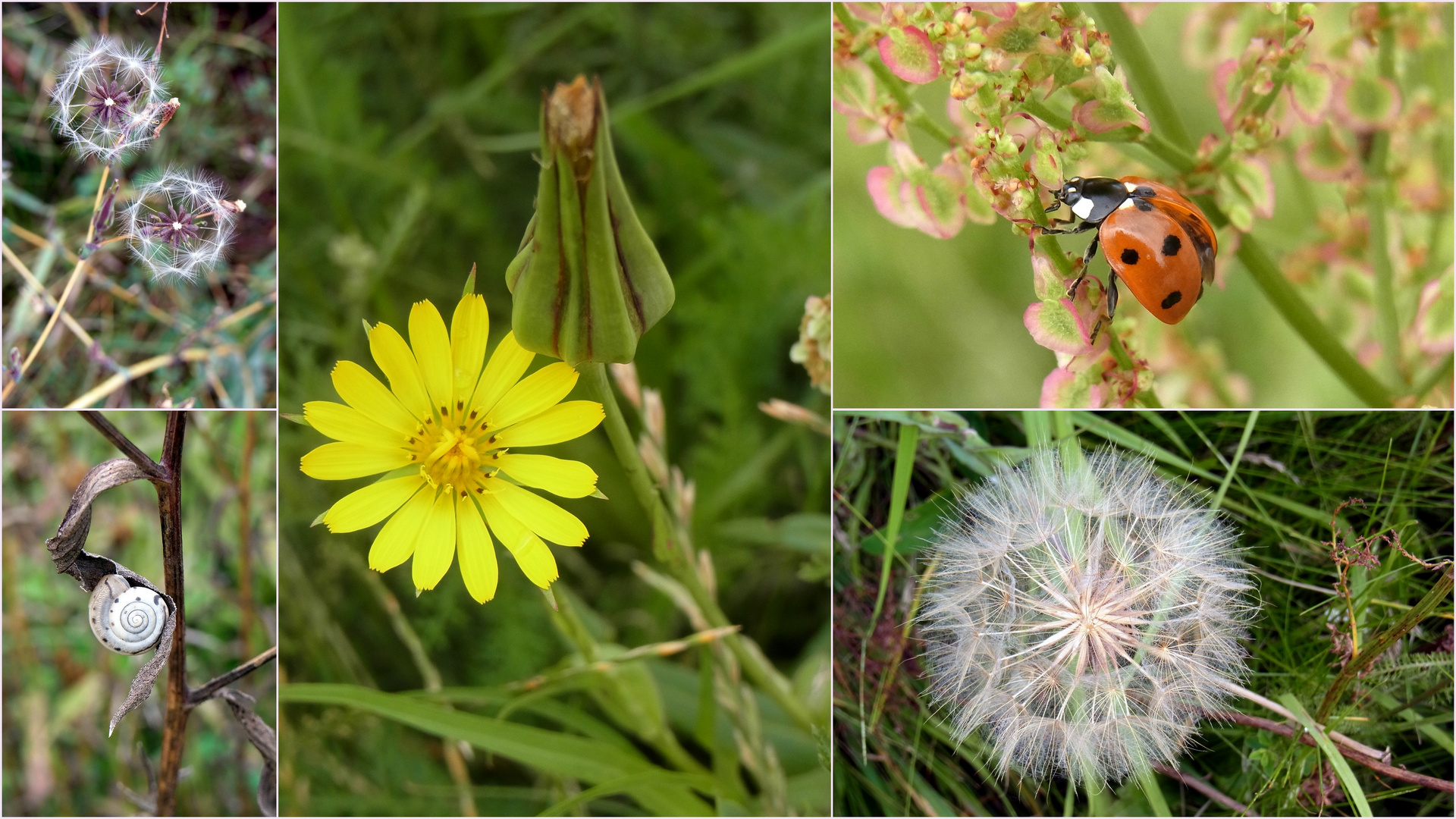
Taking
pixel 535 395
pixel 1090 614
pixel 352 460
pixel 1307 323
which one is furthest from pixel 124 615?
pixel 1307 323

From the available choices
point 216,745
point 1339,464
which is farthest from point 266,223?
point 1339,464

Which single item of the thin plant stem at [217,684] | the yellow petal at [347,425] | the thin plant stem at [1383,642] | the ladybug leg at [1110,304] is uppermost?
the yellow petal at [347,425]

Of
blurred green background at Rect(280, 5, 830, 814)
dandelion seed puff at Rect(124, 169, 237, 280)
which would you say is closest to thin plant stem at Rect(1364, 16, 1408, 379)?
blurred green background at Rect(280, 5, 830, 814)

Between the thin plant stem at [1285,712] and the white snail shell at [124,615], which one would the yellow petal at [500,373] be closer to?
the white snail shell at [124,615]

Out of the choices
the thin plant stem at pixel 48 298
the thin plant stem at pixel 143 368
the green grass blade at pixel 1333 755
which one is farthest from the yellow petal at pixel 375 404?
the green grass blade at pixel 1333 755

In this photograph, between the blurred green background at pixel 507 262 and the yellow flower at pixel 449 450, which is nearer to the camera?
the yellow flower at pixel 449 450

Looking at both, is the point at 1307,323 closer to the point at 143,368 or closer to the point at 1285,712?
the point at 1285,712
